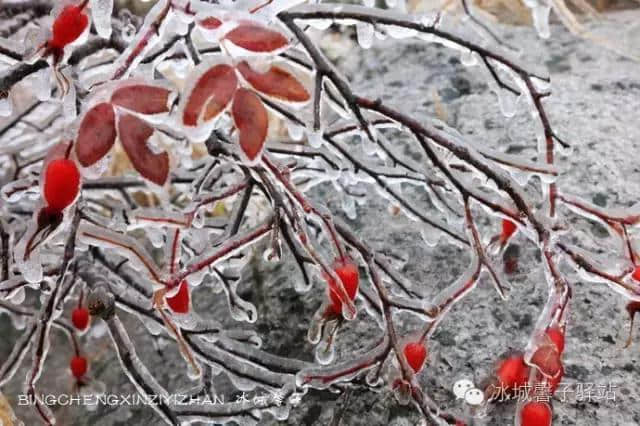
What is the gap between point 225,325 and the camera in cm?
110

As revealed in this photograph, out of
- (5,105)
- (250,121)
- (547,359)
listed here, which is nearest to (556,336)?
(547,359)

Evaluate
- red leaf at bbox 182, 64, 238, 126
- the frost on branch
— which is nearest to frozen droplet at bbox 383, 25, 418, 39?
the frost on branch

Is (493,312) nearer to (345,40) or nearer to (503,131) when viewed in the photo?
(503,131)

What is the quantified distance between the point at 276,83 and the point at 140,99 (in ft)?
0.29

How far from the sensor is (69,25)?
0.45 metres

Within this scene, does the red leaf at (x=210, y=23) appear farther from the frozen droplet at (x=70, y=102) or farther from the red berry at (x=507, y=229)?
the red berry at (x=507, y=229)

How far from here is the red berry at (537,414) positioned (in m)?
0.52

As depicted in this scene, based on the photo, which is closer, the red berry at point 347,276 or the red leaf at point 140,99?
the red leaf at point 140,99

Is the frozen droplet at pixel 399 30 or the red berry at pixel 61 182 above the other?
the frozen droplet at pixel 399 30

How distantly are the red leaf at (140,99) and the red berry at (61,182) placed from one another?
52 mm

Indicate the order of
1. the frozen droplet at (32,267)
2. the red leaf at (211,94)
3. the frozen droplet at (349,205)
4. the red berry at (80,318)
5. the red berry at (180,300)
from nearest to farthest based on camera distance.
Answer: the red leaf at (211,94), the frozen droplet at (32,267), the red berry at (180,300), the red berry at (80,318), the frozen droplet at (349,205)

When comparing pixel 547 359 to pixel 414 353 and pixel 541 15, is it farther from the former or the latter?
pixel 541 15

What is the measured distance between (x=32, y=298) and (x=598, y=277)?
126 cm

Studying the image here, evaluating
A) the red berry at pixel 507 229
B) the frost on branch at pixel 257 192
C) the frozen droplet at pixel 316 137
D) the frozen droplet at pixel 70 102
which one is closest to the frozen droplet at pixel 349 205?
the frost on branch at pixel 257 192
